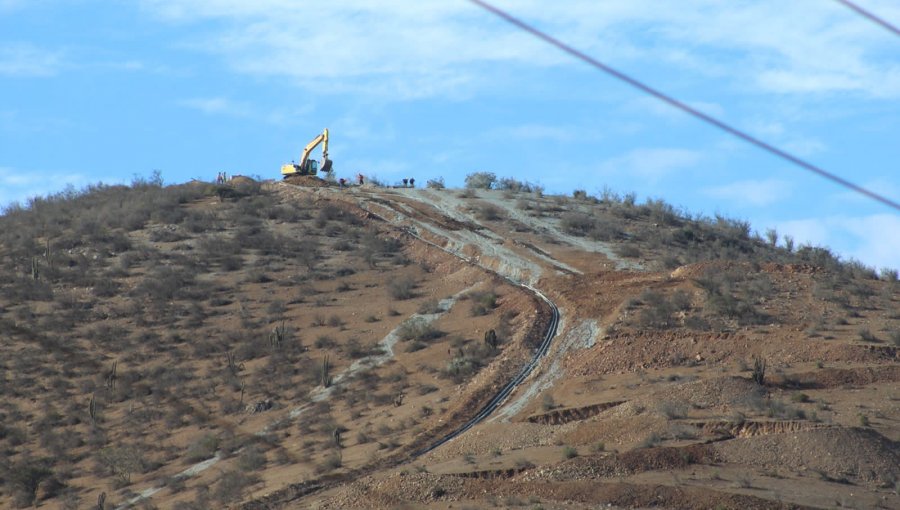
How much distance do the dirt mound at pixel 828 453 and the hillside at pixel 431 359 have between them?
63 mm

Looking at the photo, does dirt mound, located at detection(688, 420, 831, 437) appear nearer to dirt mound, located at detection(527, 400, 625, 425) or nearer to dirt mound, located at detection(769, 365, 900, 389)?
dirt mound, located at detection(527, 400, 625, 425)

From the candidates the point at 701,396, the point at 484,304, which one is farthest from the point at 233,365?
the point at 701,396

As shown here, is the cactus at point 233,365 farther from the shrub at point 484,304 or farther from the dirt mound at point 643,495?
the dirt mound at point 643,495

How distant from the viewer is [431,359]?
47188 mm

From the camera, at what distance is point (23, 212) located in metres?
78.2

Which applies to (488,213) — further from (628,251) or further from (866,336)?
(866,336)

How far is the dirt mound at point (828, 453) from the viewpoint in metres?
30.8

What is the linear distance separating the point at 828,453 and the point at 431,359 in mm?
18733

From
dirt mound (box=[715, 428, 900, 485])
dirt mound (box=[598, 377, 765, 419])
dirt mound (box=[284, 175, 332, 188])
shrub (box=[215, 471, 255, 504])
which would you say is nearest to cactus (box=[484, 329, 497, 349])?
dirt mound (box=[598, 377, 765, 419])

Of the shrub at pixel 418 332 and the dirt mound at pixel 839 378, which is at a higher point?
the shrub at pixel 418 332

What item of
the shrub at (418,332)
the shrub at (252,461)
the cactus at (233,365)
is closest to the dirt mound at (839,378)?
the shrub at (418,332)

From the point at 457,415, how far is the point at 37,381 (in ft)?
63.7

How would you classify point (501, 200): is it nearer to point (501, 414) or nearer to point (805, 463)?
point (501, 414)

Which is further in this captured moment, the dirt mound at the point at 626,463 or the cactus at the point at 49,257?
the cactus at the point at 49,257
